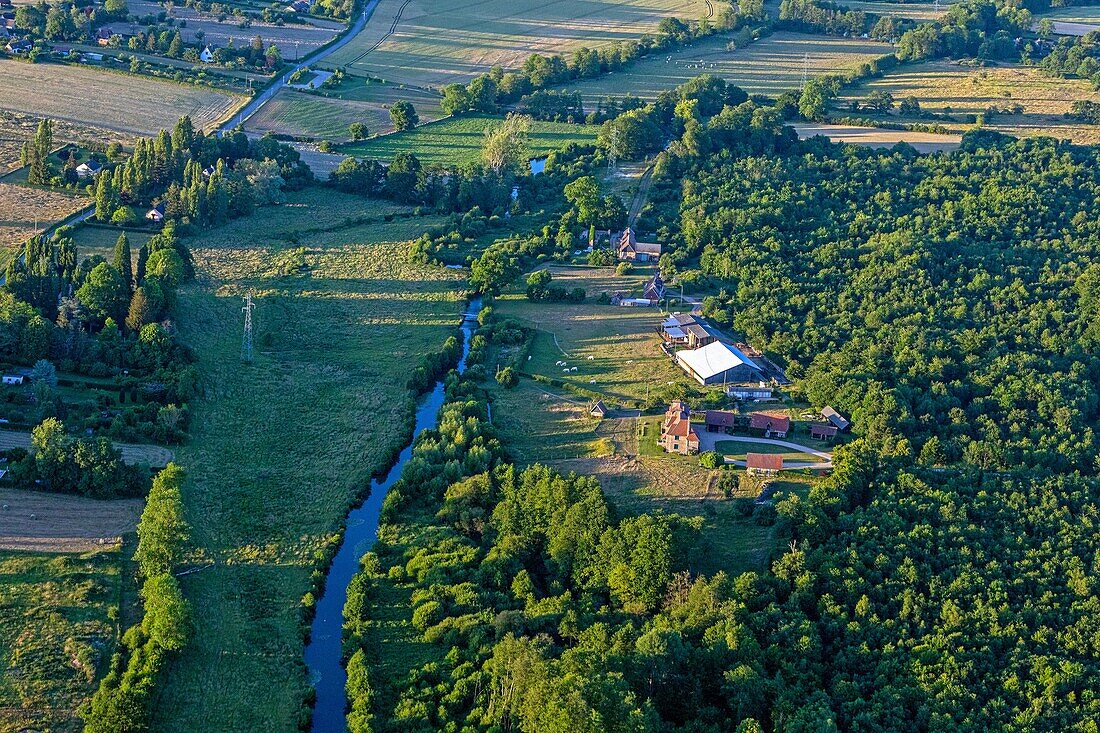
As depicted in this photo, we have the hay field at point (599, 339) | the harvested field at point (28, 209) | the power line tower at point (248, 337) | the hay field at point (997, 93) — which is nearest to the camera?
the hay field at point (599, 339)

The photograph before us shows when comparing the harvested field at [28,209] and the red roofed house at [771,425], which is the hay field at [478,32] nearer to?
the harvested field at [28,209]

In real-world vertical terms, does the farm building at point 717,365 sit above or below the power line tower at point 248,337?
below

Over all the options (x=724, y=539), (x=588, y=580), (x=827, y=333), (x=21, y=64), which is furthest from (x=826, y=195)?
(x=21, y=64)

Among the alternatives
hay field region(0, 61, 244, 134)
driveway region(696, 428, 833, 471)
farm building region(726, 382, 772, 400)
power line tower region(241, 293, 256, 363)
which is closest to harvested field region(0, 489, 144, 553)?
power line tower region(241, 293, 256, 363)

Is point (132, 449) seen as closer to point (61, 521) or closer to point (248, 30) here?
point (61, 521)

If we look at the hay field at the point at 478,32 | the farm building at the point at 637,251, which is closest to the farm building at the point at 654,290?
the farm building at the point at 637,251
